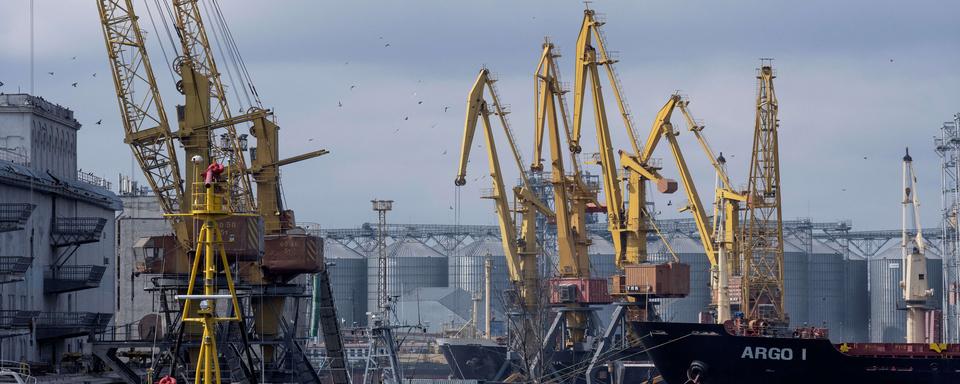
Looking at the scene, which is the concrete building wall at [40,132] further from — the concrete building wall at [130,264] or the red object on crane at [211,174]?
the red object on crane at [211,174]

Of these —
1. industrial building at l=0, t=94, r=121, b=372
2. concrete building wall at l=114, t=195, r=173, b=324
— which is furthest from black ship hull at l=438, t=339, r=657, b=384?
industrial building at l=0, t=94, r=121, b=372

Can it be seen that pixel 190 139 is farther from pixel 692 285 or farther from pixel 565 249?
pixel 692 285

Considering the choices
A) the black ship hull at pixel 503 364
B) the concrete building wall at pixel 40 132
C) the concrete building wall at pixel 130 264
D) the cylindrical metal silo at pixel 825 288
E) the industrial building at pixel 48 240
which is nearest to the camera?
the industrial building at pixel 48 240

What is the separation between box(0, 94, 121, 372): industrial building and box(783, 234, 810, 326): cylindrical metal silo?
393 ft

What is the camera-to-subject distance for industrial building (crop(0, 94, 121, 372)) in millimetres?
66750

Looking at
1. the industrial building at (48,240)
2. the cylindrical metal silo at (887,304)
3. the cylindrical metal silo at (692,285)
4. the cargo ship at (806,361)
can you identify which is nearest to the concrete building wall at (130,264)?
the industrial building at (48,240)

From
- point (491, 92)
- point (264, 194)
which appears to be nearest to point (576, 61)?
point (491, 92)

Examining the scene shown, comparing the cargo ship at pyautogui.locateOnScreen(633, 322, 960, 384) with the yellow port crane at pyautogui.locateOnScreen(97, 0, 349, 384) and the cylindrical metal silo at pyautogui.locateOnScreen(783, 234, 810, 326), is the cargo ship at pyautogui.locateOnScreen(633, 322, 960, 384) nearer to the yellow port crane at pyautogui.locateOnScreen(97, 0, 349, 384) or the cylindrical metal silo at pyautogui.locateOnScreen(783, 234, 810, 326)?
the yellow port crane at pyautogui.locateOnScreen(97, 0, 349, 384)

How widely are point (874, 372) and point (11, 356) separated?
1449 inches

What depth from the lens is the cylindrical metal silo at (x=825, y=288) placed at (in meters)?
196

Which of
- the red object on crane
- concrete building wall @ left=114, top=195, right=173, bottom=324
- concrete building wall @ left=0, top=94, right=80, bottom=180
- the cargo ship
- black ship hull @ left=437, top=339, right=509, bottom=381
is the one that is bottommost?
black ship hull @ left=437, top=339, right=509, bottom=381

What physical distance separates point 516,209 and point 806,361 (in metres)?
38.1

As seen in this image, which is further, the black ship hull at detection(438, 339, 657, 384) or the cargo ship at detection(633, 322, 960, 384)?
the black ship hull at detection(438, 339, 657, 384)

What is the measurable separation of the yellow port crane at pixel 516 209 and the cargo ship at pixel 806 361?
86.4 feet
